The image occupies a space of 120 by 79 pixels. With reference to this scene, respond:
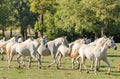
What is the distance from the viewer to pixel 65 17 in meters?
59.1

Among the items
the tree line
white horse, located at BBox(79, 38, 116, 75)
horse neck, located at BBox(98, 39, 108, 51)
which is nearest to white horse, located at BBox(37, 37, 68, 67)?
white horse, located at BBox(79, 38, 116, 75)

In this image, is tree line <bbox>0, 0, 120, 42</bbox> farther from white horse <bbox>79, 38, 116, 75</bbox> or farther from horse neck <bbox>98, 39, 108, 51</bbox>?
horse neck <bbox>98, 39, 108, 51</bbox>

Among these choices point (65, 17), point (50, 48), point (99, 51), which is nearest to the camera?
point (99, 51)

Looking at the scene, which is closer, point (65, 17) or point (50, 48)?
point (50, 48)

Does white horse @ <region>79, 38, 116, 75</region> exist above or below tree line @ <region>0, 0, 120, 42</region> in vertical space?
below

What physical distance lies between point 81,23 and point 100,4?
12.6 ft

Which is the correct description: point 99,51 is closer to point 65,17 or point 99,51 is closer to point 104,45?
point 104,45

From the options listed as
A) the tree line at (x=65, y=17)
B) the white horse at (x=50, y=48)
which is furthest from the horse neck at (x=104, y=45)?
the tree line at (x=65, y=17)

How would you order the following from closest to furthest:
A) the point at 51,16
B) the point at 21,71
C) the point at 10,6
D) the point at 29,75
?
the point at 29,75
the point at 21,71
the point at 51,16
the point at 10,6

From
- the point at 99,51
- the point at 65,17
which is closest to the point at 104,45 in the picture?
the point at 99,51

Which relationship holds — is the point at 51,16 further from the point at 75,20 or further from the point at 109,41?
the point at 109,41

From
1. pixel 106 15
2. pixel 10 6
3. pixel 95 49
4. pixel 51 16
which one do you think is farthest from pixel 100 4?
pixel 10 6

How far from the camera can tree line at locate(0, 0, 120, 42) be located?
49094mm

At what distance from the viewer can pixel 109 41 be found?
69.4ft
